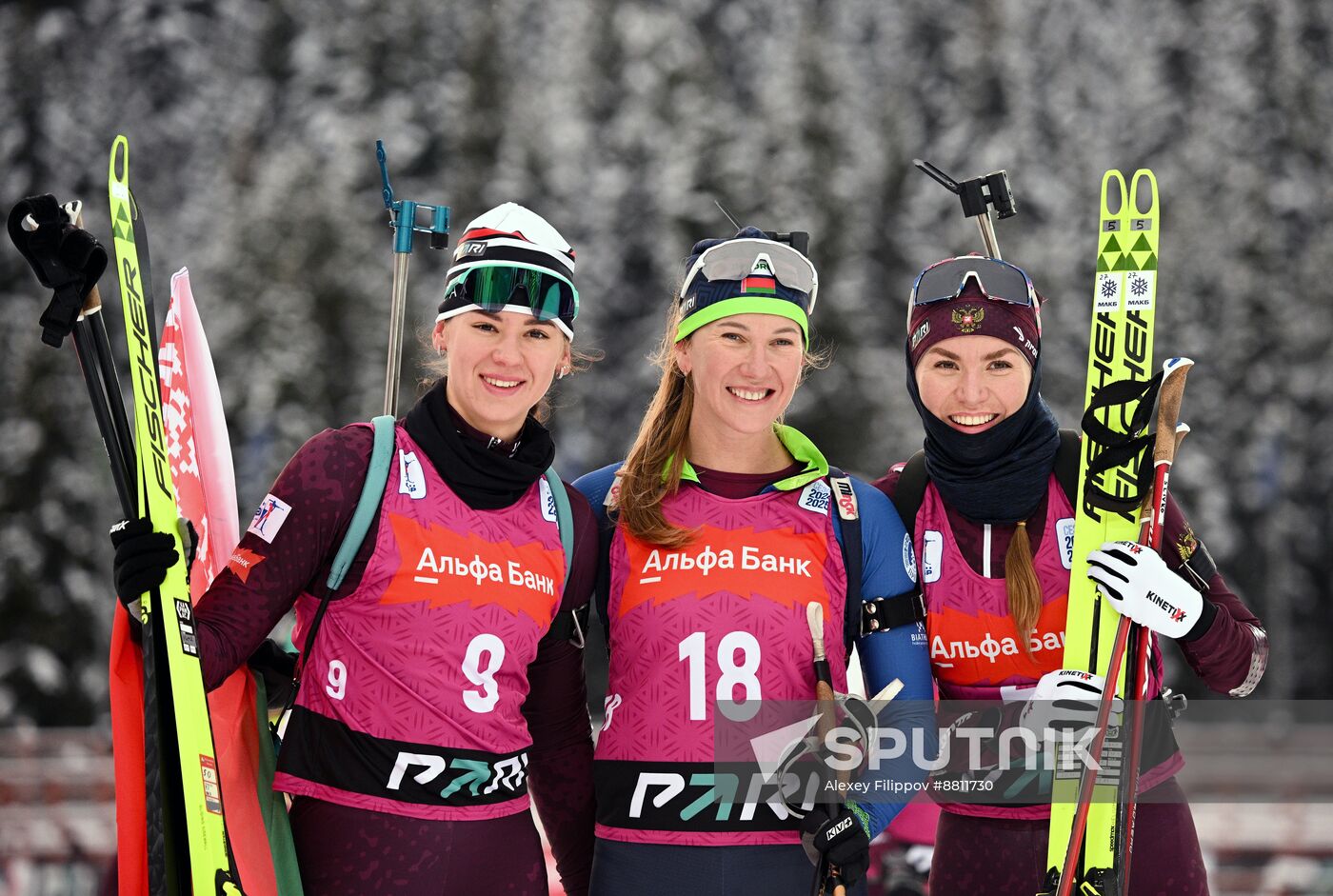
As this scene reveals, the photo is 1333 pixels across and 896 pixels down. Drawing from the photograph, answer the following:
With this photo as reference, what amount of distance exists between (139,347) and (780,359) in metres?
1.49

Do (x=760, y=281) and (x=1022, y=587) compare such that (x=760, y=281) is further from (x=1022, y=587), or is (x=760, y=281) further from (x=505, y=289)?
(x=1022, y=587)

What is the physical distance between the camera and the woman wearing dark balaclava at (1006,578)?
329 centimetres

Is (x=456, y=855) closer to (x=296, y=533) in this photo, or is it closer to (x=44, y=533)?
(x=296, y=533)

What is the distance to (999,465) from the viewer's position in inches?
131

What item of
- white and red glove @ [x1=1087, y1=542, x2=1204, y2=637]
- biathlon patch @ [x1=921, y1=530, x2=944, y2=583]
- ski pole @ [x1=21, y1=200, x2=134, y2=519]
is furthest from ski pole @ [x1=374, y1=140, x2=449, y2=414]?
white and red glove @ [x1=1087, y1=542, x2=1204, y2=637]

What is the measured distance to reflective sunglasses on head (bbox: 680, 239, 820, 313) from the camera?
3428mm

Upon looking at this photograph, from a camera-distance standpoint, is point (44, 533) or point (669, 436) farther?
point (44, 533)

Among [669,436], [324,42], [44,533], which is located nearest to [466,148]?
[324,42]

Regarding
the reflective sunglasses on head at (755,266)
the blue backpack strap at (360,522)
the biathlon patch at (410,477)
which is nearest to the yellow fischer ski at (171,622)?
the blue backpack strap at (360,522)

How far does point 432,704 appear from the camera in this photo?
300 centimetres

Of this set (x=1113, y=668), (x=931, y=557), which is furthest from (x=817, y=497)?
(x=1113, y=668)

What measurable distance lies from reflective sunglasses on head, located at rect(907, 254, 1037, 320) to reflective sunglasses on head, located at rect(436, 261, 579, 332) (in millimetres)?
947

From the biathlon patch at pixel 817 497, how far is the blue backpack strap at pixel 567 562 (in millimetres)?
579

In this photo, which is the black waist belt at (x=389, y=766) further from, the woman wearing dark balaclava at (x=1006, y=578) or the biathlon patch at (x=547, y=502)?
the woman wearing dark balaclava at (x=1006, y=578)
